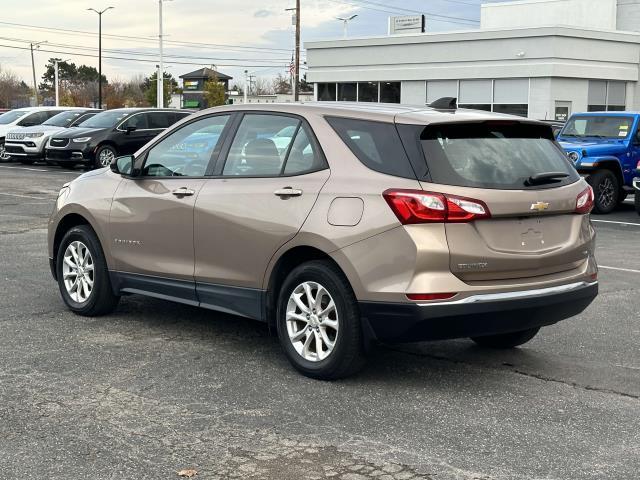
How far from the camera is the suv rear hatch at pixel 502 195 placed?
5273mm

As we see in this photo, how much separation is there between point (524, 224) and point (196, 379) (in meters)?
2.19

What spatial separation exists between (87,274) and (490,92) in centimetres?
3611

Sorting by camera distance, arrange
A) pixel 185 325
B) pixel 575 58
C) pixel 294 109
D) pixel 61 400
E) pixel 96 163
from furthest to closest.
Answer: pixel 575 58 < pixel 96 163 < pixel 185 325 < pixel 294 109 < pixel 61 400

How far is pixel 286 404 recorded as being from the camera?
5.23 m

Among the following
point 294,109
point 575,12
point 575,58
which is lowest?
point 294,109

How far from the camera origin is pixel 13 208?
52.2ft

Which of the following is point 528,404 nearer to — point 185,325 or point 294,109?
point 294,109

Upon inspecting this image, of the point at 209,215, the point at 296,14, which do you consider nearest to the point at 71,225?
the point at 209,215

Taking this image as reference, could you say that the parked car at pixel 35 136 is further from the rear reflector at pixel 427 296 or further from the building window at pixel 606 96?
the building window at pixel 606 96

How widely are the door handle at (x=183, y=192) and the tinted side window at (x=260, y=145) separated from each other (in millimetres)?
309

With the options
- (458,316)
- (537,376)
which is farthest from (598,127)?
(458,316)

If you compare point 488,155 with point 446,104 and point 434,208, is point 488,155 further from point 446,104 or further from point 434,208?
point 446,104

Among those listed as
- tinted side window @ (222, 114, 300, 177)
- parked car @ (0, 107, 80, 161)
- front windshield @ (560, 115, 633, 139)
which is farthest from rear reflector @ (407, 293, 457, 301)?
parked car @ (0, 107, 80, 161)

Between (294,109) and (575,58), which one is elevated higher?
(575,58)
